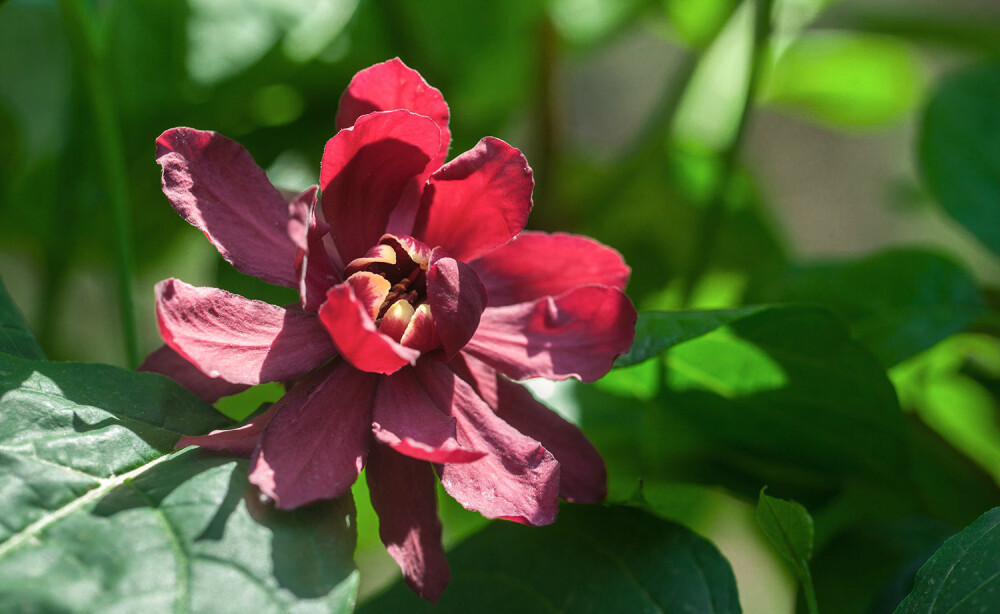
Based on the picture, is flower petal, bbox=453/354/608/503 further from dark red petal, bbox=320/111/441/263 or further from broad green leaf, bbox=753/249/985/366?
broad green leaf, bbox=753/249/985/366

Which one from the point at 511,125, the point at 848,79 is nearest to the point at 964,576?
the point at 511,125

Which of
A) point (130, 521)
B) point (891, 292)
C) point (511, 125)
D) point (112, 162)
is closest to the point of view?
point (130, 521)

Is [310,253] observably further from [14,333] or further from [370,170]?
[14,333]

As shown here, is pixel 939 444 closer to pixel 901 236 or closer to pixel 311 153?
pixel 311 153

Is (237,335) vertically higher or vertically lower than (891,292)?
higher

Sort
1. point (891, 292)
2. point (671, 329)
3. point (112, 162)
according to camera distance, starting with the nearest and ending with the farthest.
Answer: point (671, 329), point (112, 162), point (891, 292)

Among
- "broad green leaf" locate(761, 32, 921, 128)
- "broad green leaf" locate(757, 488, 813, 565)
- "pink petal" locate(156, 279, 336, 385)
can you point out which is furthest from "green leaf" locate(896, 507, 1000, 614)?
"broad green leaf" locate(761, 32, 921, 128)

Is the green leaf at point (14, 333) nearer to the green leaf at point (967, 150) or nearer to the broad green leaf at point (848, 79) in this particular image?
the green leaf at point (967, 150)
